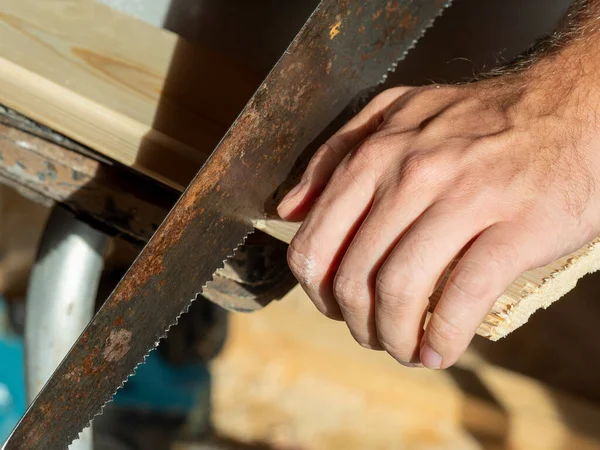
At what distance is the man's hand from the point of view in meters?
0.60

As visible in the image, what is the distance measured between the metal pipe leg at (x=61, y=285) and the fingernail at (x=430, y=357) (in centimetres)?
60

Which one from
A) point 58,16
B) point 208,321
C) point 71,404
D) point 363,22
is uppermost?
point 363,22

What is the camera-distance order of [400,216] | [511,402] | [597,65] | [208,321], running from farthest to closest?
[208,321]
[511,402]
[597,65]
[400,216]

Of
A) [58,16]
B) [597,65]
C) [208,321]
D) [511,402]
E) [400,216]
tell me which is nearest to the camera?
[400,216]

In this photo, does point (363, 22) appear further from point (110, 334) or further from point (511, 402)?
point (511, 402)

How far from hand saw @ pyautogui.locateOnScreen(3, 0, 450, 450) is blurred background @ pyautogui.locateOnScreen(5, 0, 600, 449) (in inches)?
31.0

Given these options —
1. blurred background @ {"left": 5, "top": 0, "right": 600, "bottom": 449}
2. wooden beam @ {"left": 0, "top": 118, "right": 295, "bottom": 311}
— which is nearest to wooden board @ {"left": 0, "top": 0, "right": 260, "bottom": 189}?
wooden beam @ {"left": 0, "top": 118, "right": 295, "bottom": 311}

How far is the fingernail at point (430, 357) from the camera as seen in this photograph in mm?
627

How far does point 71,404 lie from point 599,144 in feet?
2.01

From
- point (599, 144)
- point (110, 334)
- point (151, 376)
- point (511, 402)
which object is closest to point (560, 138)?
point (599, 144)

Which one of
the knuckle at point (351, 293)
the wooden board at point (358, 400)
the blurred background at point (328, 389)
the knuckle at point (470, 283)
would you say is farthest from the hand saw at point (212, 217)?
the wooden board at point (358, 400)

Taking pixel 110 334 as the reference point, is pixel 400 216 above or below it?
above

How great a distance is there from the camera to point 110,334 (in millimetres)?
700

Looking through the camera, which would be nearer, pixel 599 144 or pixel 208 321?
pixel 599 144
